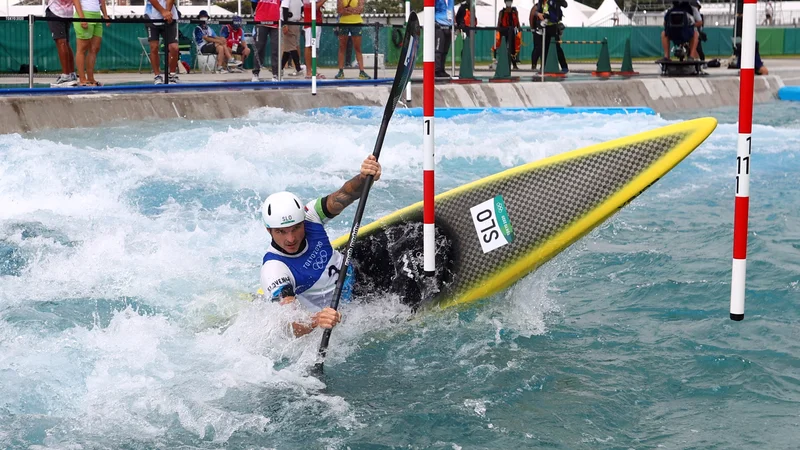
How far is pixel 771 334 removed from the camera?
5734mm

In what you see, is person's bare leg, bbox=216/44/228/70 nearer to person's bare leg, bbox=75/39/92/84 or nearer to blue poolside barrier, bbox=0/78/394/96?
blue poolside barrier, bbox=0/78/394/96

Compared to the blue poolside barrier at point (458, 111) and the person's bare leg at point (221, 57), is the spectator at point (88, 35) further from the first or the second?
the blue poolside barrier at point (458, 111)

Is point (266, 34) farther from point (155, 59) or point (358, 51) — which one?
point (155, 59)

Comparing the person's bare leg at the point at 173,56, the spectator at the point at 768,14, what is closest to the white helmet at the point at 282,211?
the person's bare leg at the point at 173,56

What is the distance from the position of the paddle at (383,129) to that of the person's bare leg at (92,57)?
722 centimetres

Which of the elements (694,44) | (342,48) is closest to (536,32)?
(694,44)

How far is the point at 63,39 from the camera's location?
38.1 feet

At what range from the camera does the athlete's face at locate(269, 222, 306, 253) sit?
5078 mm

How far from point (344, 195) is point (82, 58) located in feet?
26.0

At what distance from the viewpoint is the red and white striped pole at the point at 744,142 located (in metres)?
4.15

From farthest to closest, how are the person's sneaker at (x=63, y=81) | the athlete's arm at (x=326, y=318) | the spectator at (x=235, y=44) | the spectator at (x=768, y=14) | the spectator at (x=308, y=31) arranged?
1. the spectator at (x=768, y=14)
2. the spectator at (x=235, y=44)
3. the spectator at (x=308, y=31)
4. the person's sneaker at (x=63, y=81)
5. the athlete's arm at (x=326, y=318)

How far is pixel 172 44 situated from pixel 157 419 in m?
9.20

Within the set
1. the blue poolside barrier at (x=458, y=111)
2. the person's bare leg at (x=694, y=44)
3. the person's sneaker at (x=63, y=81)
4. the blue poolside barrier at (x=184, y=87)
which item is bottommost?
the blue poolside barrier at (x=458, y=111)

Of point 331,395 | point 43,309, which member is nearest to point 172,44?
point 43,309
